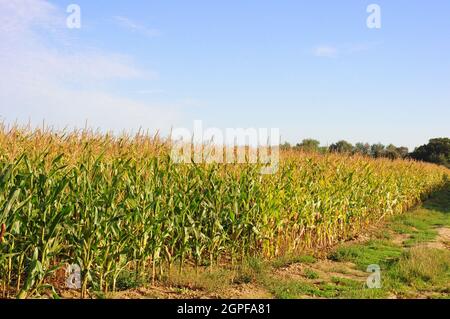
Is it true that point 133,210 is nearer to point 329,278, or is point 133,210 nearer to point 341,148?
point 329,278

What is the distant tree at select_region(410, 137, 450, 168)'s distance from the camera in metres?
Result: 69.1

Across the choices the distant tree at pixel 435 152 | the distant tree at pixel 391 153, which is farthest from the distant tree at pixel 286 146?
the distant tree at pixel 435 152

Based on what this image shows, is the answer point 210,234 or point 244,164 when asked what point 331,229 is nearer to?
point 244,164

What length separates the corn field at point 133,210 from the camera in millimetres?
6906

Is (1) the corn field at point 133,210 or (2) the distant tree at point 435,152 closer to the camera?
(1) the corn field at point 133,210

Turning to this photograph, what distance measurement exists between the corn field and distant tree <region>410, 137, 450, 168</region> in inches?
2438

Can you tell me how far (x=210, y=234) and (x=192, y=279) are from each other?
1404 millimetres

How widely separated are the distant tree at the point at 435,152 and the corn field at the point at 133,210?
6193 cm

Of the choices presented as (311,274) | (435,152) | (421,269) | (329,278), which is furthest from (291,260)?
(435,152)

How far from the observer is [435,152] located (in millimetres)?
72188

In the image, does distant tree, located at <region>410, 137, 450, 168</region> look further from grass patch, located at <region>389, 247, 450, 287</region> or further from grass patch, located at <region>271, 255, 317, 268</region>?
grass patch, located at <region>271, 255, 317, 268</region>

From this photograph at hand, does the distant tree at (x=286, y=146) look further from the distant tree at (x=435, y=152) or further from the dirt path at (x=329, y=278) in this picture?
the distant tree at (x=435, y=152)

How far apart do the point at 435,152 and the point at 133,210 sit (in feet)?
240
